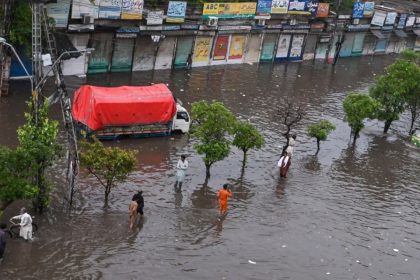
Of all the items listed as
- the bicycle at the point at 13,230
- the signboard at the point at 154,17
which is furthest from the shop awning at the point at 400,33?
the bicycle at the point at 13,230

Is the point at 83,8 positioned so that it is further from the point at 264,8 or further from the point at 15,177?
the point at 15,177

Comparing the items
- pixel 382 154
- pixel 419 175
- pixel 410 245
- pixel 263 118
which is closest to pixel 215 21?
pixel 263 118

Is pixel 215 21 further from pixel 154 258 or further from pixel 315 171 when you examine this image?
pixel 154 258

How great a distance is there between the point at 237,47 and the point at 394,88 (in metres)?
18.9

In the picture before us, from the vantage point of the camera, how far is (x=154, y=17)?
42281 millimetres

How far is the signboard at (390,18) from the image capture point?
2457 inches

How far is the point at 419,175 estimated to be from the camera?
97.5 feet

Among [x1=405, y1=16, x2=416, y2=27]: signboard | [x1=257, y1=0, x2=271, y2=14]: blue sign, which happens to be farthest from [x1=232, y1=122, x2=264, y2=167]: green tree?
[x1=405, y1=16, x2=416, y2=27]: signboard

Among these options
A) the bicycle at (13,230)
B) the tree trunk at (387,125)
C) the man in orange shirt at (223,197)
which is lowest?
the bicycle at (13,230)

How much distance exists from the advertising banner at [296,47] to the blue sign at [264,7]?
5.31 m

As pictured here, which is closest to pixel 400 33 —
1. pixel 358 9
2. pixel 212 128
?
pixel 358 9

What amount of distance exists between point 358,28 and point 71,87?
1273 inches

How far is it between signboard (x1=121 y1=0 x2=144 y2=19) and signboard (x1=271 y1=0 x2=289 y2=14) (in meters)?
13.2

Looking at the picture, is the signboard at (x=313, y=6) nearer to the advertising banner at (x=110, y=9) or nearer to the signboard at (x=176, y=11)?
the signboard at (x=176, y=11)
